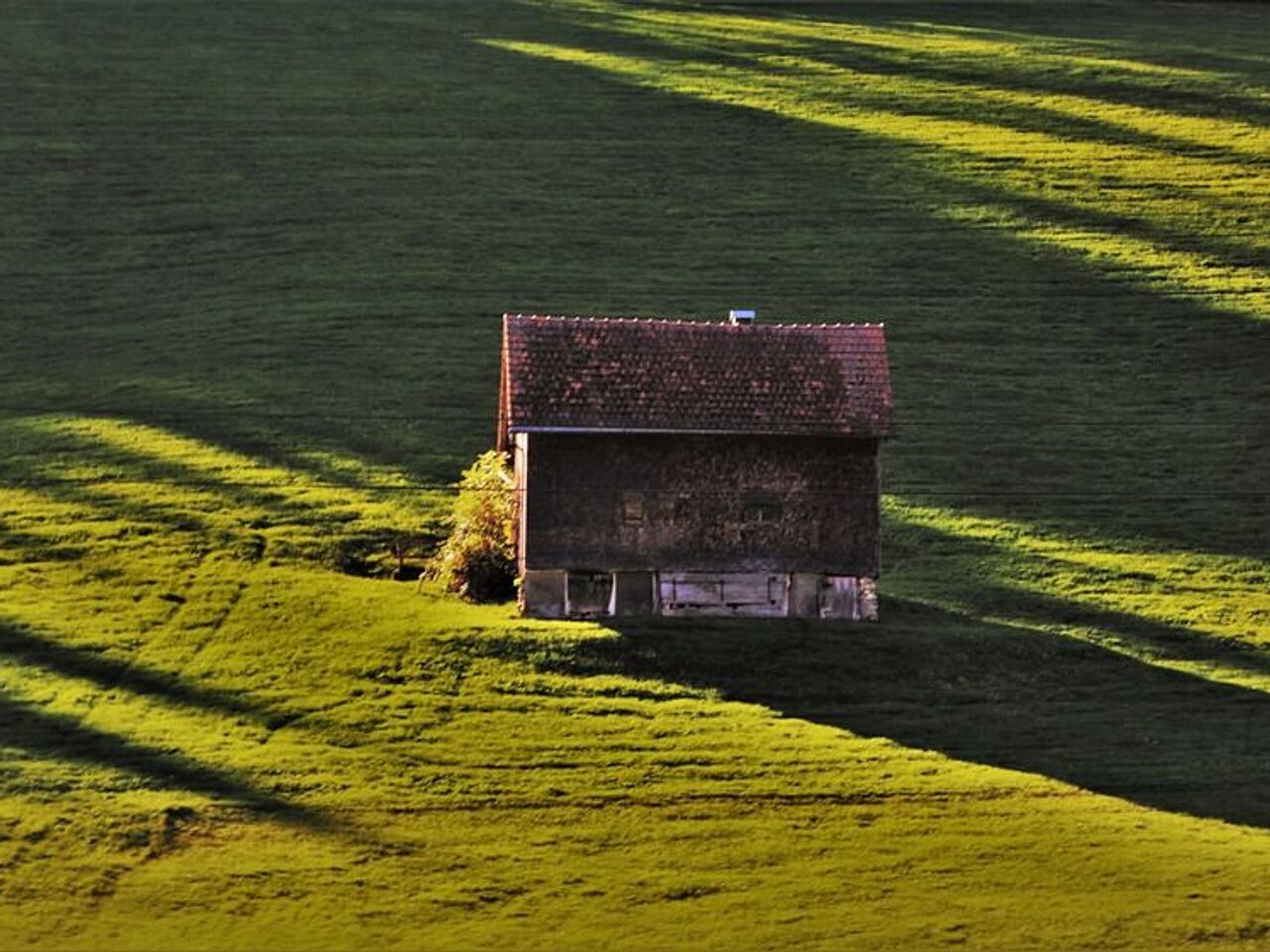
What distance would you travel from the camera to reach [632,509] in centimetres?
4906

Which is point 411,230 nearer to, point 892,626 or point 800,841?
point 892,626

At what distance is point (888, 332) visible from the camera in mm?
69625

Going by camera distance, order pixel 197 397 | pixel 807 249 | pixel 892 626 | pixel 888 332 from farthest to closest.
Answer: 1. pixel 807 249
2. pixel 888 332
3. pixel 197 397
4. pixel 892 626

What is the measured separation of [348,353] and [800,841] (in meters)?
31.7

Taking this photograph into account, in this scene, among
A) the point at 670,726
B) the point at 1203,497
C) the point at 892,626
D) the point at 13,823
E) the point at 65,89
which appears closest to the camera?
the point at 13,823

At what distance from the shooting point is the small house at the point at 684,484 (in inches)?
1927

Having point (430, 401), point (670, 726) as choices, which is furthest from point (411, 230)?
point (670, 726)

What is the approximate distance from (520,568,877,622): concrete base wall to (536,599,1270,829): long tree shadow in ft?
2.35

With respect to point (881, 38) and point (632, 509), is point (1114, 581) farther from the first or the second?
point (881, 38)

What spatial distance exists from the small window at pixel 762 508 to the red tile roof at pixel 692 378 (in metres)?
1.48

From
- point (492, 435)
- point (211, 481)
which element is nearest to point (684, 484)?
point (492, 435)

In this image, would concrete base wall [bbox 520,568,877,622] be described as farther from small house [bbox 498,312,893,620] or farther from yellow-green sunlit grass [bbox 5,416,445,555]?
yellow-green sunlit grass [bbox 5,416,445,555]

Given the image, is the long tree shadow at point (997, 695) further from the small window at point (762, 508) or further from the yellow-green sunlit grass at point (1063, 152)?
the yellow-green sunlit grass at point (1063, 152)

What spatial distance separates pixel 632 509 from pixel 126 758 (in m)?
12.8
